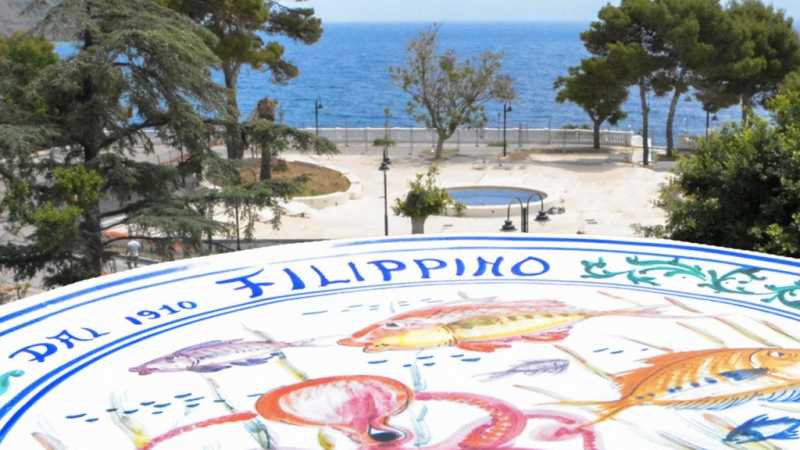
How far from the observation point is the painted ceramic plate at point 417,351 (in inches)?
226

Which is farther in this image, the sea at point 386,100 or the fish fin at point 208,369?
the sea at point 386,100

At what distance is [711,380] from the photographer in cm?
641

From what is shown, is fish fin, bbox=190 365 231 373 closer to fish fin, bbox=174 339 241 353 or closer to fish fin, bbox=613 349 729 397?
fish fin, bbox=174 339 241 353

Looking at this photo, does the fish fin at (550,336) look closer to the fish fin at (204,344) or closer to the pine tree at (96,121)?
the fish fin at (204,344)

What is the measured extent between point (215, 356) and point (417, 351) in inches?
54.7

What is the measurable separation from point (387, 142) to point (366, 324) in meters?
31.3

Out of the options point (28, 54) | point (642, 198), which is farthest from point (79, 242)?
point (642, 198)

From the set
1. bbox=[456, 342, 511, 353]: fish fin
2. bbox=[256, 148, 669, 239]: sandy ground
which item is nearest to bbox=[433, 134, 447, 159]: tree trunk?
bbox=[256, 148, 669, 239]: sandy ground

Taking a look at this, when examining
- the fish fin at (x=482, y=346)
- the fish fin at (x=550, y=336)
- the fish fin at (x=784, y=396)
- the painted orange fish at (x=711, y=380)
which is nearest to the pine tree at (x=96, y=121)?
the fish fin at (x=482, y=346)

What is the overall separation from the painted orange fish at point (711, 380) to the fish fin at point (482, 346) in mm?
976

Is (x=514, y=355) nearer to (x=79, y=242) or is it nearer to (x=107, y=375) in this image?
(x=107, y=375)

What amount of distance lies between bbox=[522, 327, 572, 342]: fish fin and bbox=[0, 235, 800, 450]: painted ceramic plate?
0.02m

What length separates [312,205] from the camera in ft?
93.3

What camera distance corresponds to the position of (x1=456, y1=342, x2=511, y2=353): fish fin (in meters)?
7.09
